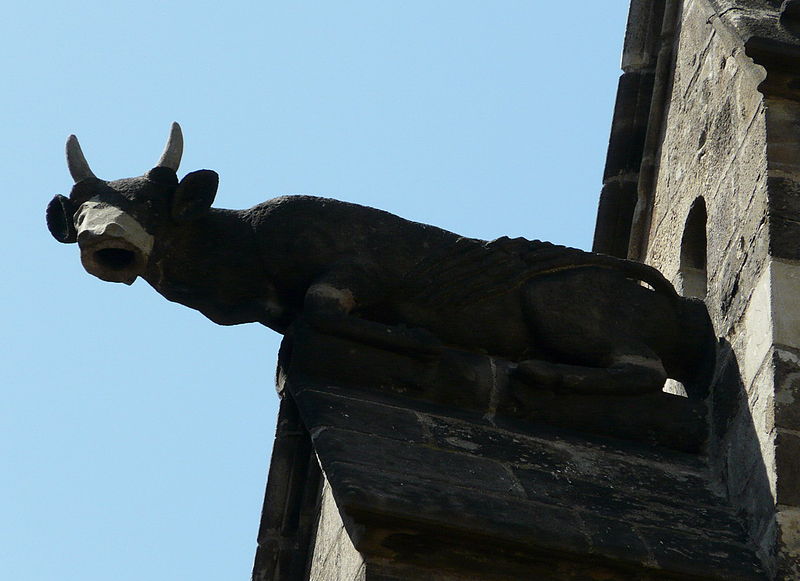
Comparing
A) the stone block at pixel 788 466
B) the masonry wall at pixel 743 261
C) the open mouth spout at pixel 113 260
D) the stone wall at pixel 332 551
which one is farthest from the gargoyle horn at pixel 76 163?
the stone block at pixel 788 466

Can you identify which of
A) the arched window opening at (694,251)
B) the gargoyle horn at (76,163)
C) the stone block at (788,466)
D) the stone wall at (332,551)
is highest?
the arched window opening at (694,251)

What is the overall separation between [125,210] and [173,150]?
33cm

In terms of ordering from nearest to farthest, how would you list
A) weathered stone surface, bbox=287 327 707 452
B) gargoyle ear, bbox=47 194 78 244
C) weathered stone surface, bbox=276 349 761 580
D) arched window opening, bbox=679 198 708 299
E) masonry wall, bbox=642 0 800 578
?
weathered stone surface, bbox=276 349 761 580, masonry wall, bbox=642 0 800 578, weathered stone surface, bbox=287 327 707 452, gargoyle ear, bbox=47 194 78 244, arched window opening, bbox=679 198 708 299

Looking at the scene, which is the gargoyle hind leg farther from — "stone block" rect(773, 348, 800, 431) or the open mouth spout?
the open mouth spout

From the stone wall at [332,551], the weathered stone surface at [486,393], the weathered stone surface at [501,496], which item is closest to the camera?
the weathered stone surface at [501,496]

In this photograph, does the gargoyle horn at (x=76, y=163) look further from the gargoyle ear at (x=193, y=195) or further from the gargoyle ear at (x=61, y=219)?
the gargoyle ear at (x=193, y=195)

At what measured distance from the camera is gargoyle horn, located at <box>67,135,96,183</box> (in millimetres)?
5699

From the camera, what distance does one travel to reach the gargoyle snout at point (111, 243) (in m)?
5.46

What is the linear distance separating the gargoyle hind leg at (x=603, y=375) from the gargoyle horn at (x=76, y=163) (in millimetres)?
1517

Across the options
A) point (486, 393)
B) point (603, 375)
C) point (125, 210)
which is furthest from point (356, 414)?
point (125, 210)

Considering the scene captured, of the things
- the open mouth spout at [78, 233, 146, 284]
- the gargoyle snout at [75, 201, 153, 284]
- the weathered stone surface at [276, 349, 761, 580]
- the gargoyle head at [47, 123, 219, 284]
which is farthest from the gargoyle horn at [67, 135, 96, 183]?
the weathered stone surface at [276, 349, 761, 580]

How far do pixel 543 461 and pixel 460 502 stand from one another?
63 cm

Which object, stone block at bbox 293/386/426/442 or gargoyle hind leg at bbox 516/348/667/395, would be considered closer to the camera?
stone block at bbox 293/386/426/442

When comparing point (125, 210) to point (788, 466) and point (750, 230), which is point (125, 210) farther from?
point (788, 466)
